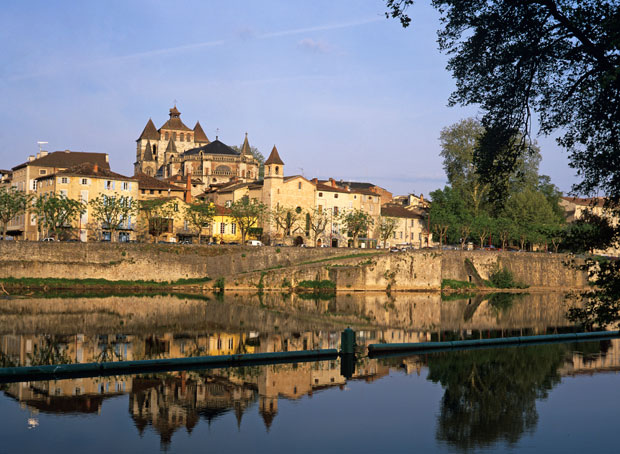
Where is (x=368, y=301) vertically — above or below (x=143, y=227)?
below

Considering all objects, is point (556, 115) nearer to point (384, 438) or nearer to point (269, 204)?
point (384, 438)

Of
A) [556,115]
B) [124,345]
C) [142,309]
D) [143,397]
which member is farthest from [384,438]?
[142,309]

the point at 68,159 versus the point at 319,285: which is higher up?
the point at 68,159

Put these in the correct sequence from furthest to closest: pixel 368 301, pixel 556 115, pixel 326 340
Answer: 1. pixel 368 301
2. pixel 326 340
3. pixel 556 115

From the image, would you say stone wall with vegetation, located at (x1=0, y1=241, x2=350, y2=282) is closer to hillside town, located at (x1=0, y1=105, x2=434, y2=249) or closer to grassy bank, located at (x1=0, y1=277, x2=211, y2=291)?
grassy bank, located at (x1=0, y1=277, x2=211, y2=291)

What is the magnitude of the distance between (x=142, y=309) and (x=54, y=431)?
27756 mm

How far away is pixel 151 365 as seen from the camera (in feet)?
67.6

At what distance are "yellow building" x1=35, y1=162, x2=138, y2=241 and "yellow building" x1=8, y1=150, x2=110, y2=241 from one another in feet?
14.5

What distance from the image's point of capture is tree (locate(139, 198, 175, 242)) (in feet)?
258

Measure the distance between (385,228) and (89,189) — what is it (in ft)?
114

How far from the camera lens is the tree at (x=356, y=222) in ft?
Answer: 284

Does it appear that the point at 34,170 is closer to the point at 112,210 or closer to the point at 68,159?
the point at 68,159

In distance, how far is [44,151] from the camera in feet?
299

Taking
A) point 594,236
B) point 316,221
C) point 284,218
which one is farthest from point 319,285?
point 594,236
